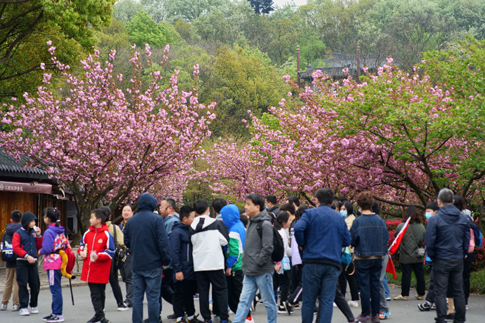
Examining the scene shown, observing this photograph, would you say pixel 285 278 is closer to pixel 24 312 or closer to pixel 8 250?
pixel 24 312

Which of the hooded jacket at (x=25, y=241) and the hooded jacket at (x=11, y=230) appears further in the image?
the hooded jacket at (x=11, y=230)

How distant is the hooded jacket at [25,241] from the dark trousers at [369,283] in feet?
18.1

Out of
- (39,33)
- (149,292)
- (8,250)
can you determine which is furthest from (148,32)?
(149,292)

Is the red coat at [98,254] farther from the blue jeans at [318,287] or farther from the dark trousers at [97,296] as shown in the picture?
the blue jeans at [318,287]

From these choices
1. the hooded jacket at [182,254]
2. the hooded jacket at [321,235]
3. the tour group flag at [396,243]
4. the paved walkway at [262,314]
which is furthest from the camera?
the tour group flag at [396,243]

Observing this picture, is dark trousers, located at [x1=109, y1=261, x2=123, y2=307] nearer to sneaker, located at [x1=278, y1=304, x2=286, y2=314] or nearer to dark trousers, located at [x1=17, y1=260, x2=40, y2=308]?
dark trousers, located at [x1=17, y1=260, x2=40, y2=308]

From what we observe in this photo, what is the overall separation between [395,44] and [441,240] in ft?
150

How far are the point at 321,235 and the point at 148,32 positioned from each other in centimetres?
5242

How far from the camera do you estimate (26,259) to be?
9.55 meters

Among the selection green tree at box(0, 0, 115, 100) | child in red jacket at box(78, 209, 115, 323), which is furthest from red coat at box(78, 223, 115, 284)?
green tree at box(0, 0, 115, 100)

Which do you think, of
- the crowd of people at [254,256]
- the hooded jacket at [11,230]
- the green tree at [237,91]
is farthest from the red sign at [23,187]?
the green tree at [237,91]

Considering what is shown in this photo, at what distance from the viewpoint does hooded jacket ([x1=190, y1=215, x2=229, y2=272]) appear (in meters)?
7.80

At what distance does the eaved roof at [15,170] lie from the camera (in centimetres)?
1769

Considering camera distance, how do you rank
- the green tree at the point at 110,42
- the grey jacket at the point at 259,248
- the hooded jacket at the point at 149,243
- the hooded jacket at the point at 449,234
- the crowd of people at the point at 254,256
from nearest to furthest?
the crowd of people at the point at 254,256
the grey jacket at the point at 259,248
the hooded jacket at the point at 149,243
the hooded jacket at the point at 449,234
the green tree at the point at 110,42
